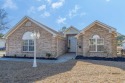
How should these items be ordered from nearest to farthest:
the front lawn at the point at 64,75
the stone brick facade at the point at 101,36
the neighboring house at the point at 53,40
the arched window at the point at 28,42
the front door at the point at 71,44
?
1. the front lawn at the point at 64,75
2. the stone brick facade at the point at 101,36
3. the neighboring house at the point at 53,40
4. the arched window at the point at 28,42
5. the front door at the point at 71,44

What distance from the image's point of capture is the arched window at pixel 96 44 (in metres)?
26.1

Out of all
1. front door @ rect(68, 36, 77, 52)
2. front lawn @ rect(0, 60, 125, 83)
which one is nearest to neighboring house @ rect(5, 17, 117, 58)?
front door @ rect(68, 36, 77, 52)

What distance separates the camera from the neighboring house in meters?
25.9

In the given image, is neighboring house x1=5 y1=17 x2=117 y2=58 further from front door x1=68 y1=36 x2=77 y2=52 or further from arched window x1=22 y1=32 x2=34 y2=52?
front door x1=68 y1=36 x2=77 y2=52

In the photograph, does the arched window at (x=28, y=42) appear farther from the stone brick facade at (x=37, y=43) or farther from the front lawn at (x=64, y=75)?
the front lawn at (x=64, y=75)

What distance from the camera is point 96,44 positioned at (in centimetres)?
2625

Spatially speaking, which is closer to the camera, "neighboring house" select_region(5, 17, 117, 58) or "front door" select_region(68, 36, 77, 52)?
"neighboring house" select_region(5, 17, 117, 58)

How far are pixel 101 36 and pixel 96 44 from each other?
124 centimetres

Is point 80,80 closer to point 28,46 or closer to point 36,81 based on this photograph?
point 36,81

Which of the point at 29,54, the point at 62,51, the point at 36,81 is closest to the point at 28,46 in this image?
the point at 29,54

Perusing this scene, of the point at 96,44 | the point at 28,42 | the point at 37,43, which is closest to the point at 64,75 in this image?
the point at 96,44

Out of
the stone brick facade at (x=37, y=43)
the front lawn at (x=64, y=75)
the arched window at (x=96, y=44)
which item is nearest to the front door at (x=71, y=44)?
the stone brick facade at (x=37, y=43)

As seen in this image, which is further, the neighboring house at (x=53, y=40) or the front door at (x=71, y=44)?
the front door at (x=71, y=44)

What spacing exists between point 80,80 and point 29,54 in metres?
16.7
